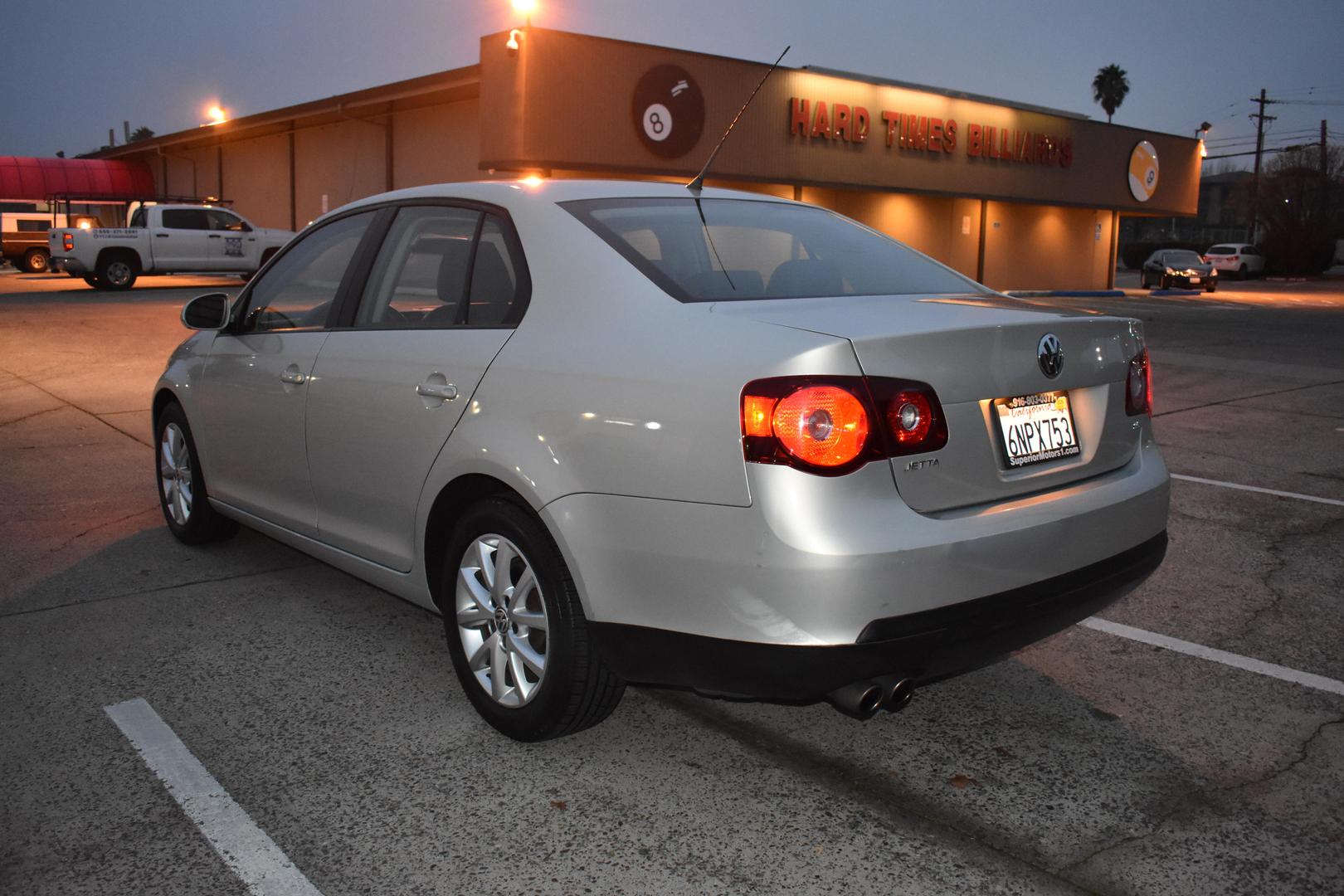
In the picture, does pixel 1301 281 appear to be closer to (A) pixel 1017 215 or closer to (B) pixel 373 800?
(A) pixel 1017 215

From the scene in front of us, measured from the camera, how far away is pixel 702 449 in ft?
8.98

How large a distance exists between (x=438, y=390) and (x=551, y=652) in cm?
88

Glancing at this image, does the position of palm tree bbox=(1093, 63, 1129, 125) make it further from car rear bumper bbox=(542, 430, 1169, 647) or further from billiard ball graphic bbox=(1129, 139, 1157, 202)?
car rear bumper bbox=(542, 430, 1169, 647)

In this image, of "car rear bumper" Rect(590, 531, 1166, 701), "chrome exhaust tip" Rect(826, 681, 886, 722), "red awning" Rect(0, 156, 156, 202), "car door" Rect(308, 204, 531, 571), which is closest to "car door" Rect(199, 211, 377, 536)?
"car door" Rect(308, 204, 531, 571)

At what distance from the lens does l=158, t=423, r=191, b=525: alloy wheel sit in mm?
5406

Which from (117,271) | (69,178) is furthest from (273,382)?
(69,178)

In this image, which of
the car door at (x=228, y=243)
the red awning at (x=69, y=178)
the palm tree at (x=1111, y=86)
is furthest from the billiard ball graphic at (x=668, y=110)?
the palm tree at (x=1111, y=86)

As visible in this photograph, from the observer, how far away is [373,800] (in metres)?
3.04

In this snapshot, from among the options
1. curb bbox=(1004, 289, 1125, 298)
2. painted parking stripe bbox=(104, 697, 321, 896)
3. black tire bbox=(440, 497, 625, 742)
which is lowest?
painted parking stripe bbox=(104, 697, 321, 896)

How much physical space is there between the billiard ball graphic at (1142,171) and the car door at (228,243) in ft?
88.9

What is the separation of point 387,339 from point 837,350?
174 cm

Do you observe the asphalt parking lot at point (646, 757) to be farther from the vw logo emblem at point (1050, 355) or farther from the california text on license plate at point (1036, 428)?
the vw logo emblem at point (1050, 355)

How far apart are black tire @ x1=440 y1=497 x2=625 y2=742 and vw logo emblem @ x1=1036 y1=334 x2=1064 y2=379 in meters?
1.36

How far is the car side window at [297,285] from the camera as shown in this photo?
4.38m
